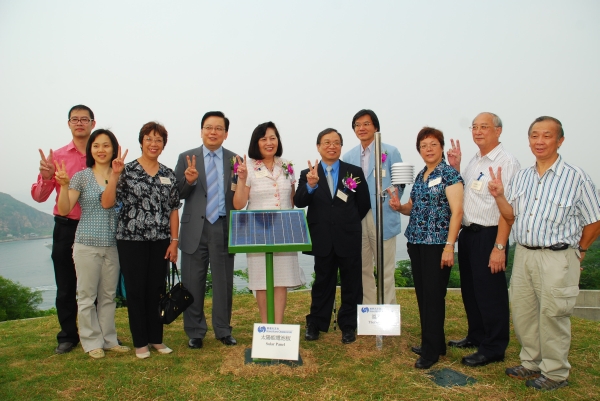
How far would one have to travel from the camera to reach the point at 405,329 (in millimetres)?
5117

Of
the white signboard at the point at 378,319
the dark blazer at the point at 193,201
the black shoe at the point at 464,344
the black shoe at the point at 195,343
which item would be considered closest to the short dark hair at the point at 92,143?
the dark blazer at the point at 193,201

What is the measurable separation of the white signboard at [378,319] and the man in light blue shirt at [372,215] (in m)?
0.81

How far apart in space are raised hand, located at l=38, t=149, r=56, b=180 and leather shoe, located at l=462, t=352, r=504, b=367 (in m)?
4.09

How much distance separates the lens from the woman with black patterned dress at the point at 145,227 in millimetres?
3986

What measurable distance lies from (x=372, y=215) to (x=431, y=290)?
3.98ft

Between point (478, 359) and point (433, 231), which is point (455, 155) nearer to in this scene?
point (433, 231)

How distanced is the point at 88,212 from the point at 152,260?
0.73 metres

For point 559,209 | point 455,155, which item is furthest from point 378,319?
point 559,209

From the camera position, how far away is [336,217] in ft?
14.3

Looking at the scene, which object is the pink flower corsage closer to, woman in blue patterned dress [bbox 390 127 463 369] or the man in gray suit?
woman in blue patterned dress [bbox 390 127 463 369]

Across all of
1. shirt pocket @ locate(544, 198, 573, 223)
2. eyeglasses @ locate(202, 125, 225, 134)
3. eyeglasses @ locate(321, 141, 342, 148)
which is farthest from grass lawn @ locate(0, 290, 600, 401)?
eyeglasses @ locate(202, 125, 225, 134)

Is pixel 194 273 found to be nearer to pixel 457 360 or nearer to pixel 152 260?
pixel 152 260

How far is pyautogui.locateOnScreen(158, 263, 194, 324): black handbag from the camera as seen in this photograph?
13.3 ft

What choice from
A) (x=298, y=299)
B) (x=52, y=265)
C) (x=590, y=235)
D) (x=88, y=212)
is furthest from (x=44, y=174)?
(x=590, y=235)
